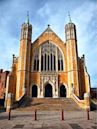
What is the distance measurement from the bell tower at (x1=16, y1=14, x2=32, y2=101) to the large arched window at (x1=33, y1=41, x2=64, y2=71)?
2.06 m

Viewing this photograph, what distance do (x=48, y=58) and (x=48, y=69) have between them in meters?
2.43

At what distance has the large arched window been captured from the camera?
3450 centimetres

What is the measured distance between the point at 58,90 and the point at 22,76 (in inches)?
291

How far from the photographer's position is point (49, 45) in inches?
1449

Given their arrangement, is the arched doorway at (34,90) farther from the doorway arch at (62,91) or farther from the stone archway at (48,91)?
the doorway arch at (62,91)

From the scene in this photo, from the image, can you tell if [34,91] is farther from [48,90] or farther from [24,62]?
[24,62]

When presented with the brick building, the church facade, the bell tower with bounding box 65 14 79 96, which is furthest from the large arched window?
the brick building

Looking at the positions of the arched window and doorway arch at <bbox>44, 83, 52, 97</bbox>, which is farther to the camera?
the arched window

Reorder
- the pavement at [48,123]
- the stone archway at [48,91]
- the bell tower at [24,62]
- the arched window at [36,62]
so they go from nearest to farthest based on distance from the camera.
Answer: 1. the pavement at [48,123]
2. the bell tower at [24,62]
3. the stone archway at [48,91]
4. the arched window at [36,62]

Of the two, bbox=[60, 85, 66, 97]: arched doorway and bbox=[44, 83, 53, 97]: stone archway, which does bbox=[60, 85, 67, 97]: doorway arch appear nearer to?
bbox=[60, 85, 66, 97]: arched doorway

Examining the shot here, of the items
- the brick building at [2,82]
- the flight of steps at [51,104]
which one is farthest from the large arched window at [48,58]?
the flight of steps at [51,104]

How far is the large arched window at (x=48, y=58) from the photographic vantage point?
34.5m

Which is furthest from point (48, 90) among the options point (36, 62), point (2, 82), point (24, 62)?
point (2, 82)

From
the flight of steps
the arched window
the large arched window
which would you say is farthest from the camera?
the arched window
